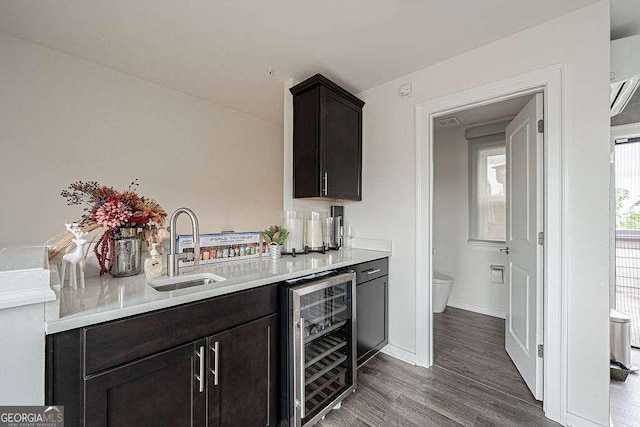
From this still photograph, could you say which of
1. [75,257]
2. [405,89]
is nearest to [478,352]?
[405,89]

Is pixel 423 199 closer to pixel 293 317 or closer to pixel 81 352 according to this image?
pixel 293 317

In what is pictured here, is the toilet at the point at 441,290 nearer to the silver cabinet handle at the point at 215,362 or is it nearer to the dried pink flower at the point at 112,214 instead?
the silver cabinet handle at the point at 215,362

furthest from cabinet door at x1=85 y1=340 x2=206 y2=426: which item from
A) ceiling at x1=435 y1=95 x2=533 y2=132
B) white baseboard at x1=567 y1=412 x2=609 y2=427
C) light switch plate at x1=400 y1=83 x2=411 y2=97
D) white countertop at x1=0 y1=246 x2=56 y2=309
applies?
ceiling at x1=435 y1=95 x2=533 y2=132

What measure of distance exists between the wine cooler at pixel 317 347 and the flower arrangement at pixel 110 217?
86cm

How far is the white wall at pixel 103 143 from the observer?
1.86m

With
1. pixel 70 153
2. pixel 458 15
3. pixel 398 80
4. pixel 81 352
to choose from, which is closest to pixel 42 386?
pixel 81 352

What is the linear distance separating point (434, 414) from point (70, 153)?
3.39m

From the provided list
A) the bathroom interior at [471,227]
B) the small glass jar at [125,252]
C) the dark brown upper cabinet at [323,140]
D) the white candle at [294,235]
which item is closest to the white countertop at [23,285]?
the small glass jar at [125,252]

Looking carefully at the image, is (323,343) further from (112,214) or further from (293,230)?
(112,214)

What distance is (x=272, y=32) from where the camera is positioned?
172 cm

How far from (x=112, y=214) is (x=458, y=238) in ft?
12.3

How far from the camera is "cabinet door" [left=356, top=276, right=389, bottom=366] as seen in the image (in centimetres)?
197

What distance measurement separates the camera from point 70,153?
2088 millimetres

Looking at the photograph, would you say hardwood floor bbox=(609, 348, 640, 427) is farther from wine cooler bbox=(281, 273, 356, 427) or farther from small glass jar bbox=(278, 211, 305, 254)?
small glass jar bbox=(278, 211, 305, 254)
